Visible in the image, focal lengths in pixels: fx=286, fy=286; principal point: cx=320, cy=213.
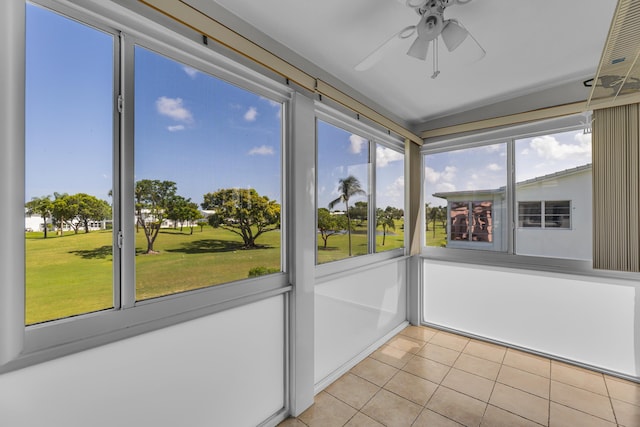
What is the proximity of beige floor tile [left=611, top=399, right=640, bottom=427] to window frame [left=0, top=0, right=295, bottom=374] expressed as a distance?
2.63m

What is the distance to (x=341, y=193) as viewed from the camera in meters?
2.62

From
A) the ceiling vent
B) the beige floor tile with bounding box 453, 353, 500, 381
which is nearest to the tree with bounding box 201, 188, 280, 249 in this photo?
the ceiling vent

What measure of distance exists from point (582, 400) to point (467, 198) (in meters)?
1.94

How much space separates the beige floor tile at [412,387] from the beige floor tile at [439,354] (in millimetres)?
416


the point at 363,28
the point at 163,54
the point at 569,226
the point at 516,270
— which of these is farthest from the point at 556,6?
the point at 516,270

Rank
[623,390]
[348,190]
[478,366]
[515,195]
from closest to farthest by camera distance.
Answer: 1. [623,390]
2. [478,366]
3. [348,190]
4. [515,195]

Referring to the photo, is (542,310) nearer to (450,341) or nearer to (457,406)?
(450,341)

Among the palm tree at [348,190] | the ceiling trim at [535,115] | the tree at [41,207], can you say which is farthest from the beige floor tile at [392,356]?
the tree at [41,207]

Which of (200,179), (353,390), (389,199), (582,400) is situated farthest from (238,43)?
(582,400)

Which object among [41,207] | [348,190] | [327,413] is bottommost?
[327,413]

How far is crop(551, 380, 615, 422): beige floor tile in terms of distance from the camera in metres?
2.00

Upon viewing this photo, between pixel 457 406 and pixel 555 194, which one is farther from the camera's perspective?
pixel 555 194

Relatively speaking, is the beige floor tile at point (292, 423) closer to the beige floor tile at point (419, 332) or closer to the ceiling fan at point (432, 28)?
the beige floor tile at point (419, 332)

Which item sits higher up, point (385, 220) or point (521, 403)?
point (385, 220)
